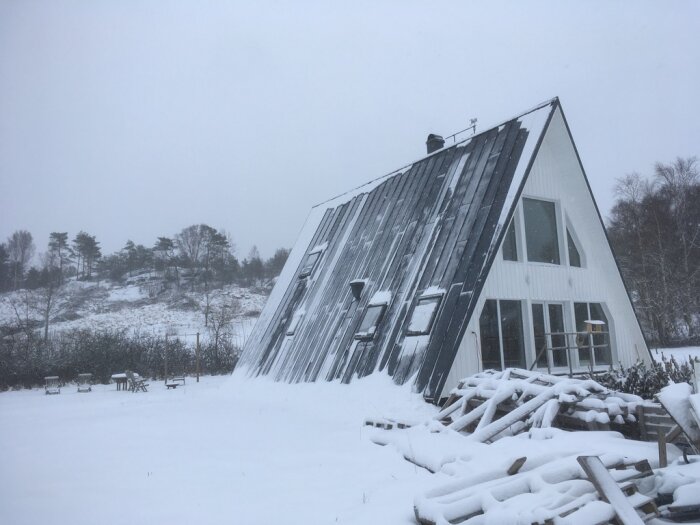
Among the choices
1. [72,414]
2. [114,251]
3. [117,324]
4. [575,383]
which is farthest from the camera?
[114,251]

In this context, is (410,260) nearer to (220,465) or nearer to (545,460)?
(220,465)

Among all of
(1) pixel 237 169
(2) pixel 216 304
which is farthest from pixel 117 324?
(1) pixel 237 169

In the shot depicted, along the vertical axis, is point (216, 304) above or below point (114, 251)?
below

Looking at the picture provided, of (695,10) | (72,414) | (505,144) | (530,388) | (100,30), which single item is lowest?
(72,414)

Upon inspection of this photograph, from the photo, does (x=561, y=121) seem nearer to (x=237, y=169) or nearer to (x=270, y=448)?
(x=270, y=448)

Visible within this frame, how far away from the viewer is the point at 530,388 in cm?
709

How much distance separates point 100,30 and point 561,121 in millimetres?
9326

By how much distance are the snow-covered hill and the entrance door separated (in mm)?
28753

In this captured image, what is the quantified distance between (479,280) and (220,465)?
550 centimetres

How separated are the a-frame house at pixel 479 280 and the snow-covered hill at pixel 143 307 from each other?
26259 millimetres

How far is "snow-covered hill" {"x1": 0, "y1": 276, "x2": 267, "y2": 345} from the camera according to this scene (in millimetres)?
41031

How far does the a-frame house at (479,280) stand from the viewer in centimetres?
973

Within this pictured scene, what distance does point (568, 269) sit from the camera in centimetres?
1200

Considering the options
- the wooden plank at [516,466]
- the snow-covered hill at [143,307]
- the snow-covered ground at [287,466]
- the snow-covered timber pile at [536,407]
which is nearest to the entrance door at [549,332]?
the snow-covered timber pile at [536,407]
